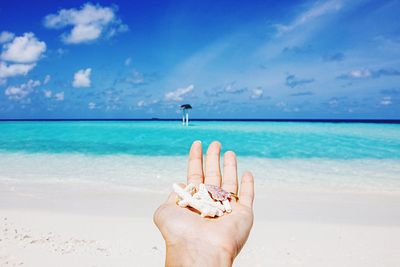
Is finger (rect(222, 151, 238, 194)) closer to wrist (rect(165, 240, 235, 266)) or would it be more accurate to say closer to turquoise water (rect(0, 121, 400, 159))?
wrist (rect(165, 240, 235, 266))

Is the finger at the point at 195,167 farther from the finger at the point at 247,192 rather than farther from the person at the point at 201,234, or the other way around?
the person at the point at 201,234

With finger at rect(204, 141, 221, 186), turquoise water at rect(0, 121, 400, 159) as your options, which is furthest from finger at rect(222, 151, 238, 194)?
turquoise water at rect(0, 121, 400, 159)

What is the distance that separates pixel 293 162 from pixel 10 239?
37.4ft

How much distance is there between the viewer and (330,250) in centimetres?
469

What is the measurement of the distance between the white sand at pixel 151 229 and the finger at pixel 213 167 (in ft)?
4.20

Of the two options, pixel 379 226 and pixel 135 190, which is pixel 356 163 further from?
pixel 135 190

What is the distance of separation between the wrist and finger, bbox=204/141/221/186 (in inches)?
58.9

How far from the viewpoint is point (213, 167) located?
13.5 feet

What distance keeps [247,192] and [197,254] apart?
1.39 m

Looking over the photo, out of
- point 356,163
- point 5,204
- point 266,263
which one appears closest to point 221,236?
point 266,263

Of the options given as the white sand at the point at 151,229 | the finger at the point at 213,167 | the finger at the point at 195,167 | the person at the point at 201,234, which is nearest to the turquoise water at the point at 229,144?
the white sand at the point at 151,229

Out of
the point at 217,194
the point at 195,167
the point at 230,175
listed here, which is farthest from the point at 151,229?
the point at 217,194

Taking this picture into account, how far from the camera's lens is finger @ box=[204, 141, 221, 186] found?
156 inches

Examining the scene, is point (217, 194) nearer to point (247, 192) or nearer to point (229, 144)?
point (247, 192)
